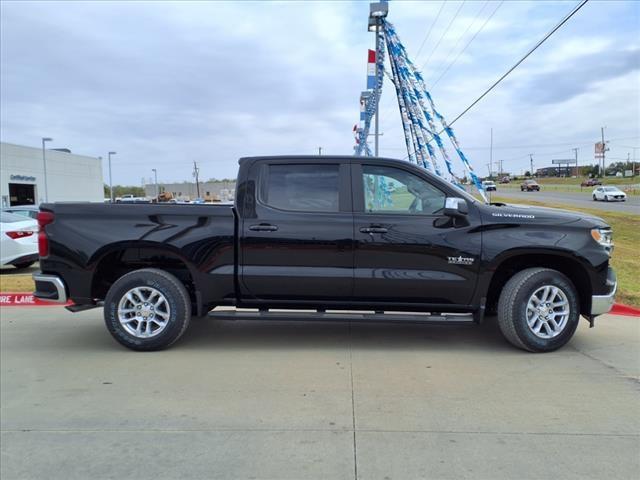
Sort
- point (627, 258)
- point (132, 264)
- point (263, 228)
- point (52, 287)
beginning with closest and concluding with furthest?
1. point (263, 228)
2. point (52, 287)
3. point (132, 264)
4. point (627, 258)

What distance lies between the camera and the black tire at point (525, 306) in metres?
4.80

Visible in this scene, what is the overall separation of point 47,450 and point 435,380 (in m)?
2.95

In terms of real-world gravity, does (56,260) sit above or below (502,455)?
above

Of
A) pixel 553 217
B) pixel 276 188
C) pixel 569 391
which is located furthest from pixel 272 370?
pixel 553 217

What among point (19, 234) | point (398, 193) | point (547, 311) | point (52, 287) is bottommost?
point (547, 311)

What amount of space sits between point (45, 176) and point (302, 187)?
165ft

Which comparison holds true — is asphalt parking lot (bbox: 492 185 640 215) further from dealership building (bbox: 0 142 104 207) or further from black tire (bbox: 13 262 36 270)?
dealership building (bbox: 0 142 104 207)

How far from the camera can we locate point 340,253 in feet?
16.1

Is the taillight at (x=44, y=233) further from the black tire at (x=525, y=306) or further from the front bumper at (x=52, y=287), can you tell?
the black tire at (x=525, y=306)

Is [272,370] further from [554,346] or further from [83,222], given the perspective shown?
[554,346]

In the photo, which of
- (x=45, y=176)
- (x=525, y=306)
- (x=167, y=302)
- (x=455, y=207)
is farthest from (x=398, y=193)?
(x=45, y=176)

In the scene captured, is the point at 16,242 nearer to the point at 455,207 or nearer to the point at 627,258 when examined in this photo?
the point at 455,207

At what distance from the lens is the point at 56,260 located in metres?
5.08

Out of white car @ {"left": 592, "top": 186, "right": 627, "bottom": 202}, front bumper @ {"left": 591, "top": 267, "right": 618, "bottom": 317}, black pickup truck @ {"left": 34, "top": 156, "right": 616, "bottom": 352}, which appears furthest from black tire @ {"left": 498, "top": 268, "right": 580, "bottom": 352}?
white car @ {"left": 592, "top": 186, "right": 627, "bottom": 202}
